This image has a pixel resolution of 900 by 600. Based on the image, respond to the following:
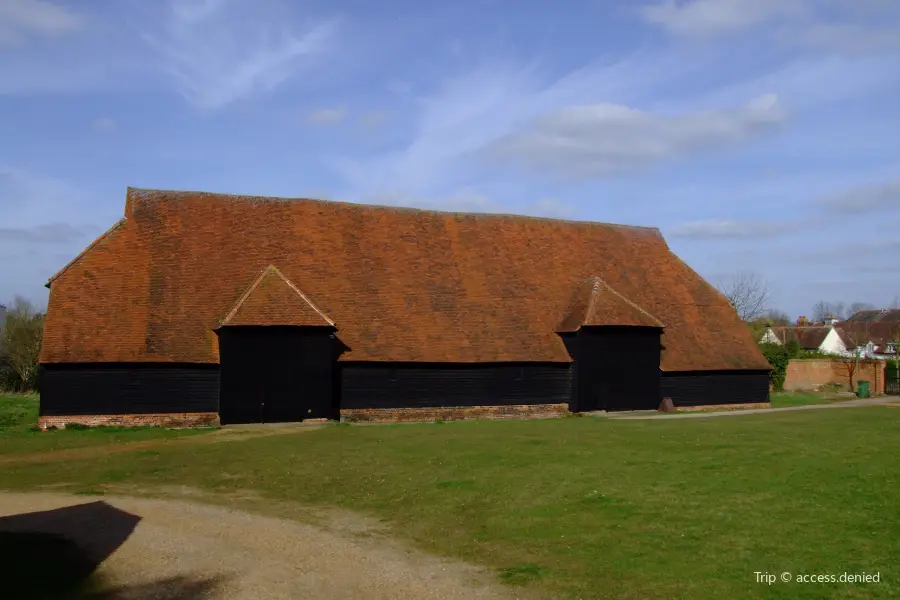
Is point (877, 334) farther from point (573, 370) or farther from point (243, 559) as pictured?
point (243, 559)

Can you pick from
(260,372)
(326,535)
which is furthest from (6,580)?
(260,372)

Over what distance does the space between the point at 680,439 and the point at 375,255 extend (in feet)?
50.6

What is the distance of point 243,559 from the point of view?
9742mm

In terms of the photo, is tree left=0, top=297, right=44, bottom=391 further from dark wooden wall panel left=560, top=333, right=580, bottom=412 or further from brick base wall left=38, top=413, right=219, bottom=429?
dark wooden wall panel left=560, top=333, right=580, bottom=412

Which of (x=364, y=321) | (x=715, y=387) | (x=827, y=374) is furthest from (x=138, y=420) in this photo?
(x=827, y=374)

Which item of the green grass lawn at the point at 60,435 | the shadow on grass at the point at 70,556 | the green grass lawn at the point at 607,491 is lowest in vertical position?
the green grass lawn at the point at 60,435

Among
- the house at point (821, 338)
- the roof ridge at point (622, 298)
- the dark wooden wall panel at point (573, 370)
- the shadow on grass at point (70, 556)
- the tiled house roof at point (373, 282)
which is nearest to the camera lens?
the shadow on grass at point (70, 556)

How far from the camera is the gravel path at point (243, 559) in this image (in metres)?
8.45

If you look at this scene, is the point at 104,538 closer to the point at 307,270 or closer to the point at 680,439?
the point at 680,439

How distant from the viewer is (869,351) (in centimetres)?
8819

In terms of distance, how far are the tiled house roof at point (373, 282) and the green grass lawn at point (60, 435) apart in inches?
91.4

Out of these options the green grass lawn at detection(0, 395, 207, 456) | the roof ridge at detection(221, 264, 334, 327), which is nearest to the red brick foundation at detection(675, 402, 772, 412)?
the roof ridge at detection(221, 264, 334, 327)

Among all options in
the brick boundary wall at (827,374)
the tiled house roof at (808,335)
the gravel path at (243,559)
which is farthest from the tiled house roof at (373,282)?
the tiled house roof at (808,335)

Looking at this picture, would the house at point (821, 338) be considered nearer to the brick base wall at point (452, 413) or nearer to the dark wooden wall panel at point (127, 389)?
the brick base wall at point (452, 413)
